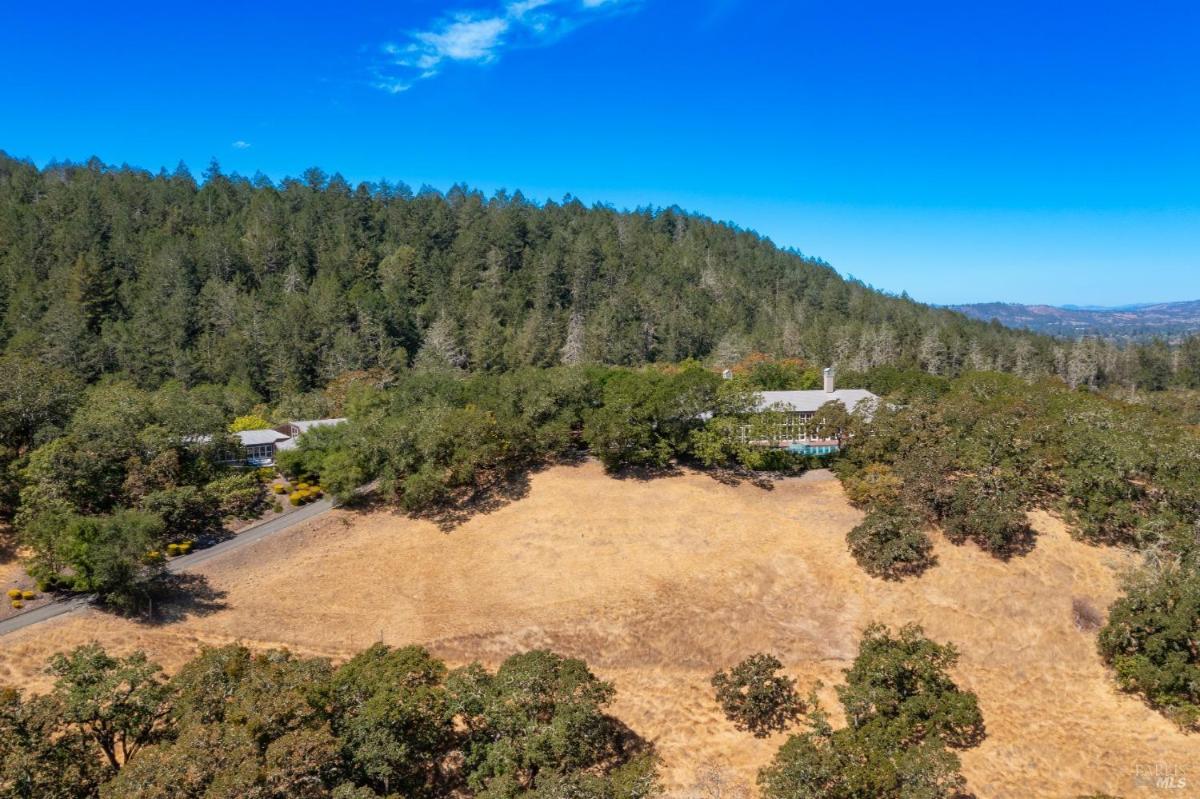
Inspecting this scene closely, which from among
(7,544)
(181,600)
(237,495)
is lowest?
(181,600)

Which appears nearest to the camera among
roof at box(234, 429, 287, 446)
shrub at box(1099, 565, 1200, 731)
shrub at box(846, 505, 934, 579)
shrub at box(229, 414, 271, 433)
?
shrub at box(1099, 565, 1200, 731)

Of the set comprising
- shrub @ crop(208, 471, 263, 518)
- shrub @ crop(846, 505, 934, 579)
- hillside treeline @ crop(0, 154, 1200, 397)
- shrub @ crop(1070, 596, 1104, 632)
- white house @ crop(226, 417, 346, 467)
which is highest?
hillside treeline @ crop(0, 154, 1200, 397)

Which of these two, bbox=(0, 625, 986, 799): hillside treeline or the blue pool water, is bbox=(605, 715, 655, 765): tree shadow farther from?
the blue pool water

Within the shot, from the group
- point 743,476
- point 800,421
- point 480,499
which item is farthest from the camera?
point 800,421

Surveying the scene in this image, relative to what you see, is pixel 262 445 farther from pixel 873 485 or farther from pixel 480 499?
pixel 873 485

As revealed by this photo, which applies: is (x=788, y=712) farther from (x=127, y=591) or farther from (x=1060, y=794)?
(x=127, y=591)

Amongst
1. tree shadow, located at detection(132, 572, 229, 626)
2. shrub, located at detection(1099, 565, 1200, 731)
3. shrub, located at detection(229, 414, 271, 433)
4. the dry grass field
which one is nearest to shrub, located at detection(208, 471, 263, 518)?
the dry grass field

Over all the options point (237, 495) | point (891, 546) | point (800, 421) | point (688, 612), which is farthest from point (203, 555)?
point (800, 421)
